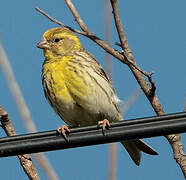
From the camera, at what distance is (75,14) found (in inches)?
202

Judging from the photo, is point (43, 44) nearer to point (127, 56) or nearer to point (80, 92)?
point (80, 92)

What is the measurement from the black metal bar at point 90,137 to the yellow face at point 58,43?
3.23 metres

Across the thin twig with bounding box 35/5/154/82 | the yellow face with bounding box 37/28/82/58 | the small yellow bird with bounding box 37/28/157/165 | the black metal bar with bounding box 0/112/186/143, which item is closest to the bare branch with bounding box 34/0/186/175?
the thin twig with bounding box 35/5/154/82

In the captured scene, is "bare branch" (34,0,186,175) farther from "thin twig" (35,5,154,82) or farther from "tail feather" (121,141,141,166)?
"tail feather" (121,141,141,166)

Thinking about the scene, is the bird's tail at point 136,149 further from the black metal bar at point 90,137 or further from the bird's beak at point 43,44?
the black metal bar at point 90,137

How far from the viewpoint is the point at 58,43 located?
7.32 m

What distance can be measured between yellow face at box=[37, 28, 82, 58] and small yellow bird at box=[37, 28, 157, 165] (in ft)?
0.36

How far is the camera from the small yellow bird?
20.6 feet

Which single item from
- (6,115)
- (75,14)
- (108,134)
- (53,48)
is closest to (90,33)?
(75,14)

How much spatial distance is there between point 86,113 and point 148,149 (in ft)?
3.01

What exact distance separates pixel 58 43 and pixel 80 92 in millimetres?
1300

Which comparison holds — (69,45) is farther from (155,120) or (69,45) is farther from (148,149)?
(155,120)

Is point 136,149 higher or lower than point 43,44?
lower

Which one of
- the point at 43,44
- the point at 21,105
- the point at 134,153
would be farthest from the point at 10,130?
the point at 43,44
